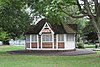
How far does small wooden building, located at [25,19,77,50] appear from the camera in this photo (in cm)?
4628

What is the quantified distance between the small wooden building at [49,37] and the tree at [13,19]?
10.3ft

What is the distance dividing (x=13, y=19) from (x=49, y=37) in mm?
8348

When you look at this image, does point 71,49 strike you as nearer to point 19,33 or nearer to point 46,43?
point 46,43

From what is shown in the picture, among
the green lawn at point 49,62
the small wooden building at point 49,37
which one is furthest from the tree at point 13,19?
the green lawn at point 49,62

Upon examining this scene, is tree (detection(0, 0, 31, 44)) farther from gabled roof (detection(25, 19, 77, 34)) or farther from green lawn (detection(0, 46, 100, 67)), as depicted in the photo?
green lawn (detection(0, 46, 100, 67))

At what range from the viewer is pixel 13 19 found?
4075 centimetres

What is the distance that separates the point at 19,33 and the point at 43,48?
15.7 ft

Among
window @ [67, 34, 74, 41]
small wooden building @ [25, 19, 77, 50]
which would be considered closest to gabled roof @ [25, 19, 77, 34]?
small wooden building @ [25, 19, 77, 50]

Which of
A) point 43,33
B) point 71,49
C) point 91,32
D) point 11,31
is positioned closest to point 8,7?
point 11,31

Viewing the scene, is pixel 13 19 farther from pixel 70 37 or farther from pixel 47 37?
pixel 70 37

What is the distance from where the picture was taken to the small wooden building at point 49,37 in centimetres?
4628

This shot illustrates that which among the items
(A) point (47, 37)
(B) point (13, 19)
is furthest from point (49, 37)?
(B) point (13, 19)

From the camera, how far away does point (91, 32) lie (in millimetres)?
65312

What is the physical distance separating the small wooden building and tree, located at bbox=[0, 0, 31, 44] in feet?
10.3
